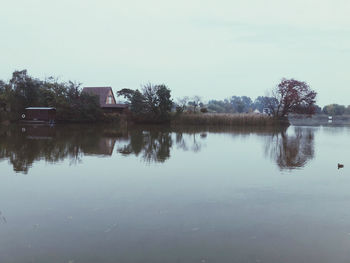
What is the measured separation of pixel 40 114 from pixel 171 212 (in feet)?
128

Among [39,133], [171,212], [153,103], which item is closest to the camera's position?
[171,212]

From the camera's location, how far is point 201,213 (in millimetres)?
5762

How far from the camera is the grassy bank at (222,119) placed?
129ft

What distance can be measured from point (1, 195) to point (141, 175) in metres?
3.64

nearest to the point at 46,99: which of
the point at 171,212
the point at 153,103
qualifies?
the point at 153,103

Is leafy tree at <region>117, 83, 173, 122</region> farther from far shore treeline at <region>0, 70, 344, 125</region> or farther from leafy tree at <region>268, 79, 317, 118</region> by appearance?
leafy tree at <region>268, 79, 317, 118</region>

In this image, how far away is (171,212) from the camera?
19.0 feet

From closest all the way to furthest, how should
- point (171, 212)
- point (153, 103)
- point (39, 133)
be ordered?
point (171, 212) → point (39, 133) → point (153, 103)

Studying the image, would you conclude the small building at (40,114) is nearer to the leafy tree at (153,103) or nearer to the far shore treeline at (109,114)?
the far shore treeline at (109,114)

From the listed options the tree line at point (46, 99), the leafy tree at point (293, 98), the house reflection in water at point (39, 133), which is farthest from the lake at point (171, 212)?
the leafy tree at point (293, 98)

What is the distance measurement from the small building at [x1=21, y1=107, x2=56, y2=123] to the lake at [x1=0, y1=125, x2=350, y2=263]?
30.4 m

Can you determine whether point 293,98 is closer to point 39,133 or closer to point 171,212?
point 39,133

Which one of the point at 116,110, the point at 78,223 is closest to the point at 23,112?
the point at 116,110

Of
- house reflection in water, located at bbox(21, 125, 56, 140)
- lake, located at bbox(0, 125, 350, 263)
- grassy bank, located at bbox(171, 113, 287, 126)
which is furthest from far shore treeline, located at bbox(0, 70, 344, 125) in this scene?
lake, located at bbox(0, 125, 350, 263)
